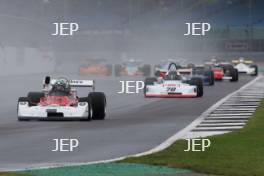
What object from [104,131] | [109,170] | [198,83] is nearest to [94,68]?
[198,83]

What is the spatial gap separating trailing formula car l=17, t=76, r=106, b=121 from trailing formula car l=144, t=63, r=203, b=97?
9.08 metres

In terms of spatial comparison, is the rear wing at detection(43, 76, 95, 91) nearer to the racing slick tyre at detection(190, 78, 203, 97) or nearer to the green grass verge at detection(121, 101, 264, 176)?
the green grass verge at detection(121, 101, 264, 176)

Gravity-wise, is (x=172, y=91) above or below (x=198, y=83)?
below

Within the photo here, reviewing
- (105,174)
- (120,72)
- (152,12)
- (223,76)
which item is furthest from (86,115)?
(152,12)

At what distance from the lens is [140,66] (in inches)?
2192

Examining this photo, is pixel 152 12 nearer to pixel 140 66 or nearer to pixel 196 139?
pixel 140 66

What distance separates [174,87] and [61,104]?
390 inches

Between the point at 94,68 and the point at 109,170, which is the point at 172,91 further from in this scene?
the point at 94,68

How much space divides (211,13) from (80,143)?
60.9m

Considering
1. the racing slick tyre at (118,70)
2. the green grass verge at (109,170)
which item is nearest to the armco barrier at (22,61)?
the racing slick tyre at (118,70)

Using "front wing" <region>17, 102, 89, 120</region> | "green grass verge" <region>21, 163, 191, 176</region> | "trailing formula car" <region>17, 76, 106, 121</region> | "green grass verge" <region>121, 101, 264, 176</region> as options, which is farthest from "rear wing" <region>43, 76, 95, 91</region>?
"green grass verge" <region>21, 163, 191, 176</region>

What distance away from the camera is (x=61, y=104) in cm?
2141

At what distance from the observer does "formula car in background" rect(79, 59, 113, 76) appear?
54.5 m

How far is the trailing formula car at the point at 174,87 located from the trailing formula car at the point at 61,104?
908 cm
